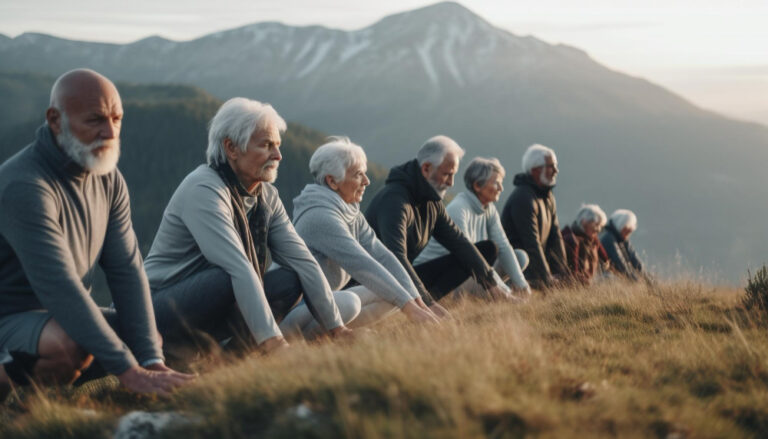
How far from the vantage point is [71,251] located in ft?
12.0

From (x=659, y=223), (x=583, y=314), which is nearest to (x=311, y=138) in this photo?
(x=659, y=223)

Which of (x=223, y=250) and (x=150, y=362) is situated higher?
(x=223, y=250)

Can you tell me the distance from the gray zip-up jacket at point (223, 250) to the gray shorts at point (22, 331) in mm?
1005

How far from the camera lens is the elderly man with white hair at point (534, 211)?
8.84m

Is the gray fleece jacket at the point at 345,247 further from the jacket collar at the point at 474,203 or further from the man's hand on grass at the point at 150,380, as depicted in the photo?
the jacket collar at the point at 474,203

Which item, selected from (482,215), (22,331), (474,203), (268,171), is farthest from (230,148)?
(482,215)

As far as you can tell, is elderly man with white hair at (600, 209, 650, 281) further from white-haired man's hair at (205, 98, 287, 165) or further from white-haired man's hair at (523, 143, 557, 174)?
white-haired man's hair at (205, 98, 287, 165)

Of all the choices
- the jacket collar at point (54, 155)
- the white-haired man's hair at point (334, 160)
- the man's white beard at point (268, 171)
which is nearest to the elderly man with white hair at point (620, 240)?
the white-haired man's hair at point (334, 160)

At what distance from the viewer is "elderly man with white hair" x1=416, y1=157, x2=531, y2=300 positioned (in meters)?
8.03

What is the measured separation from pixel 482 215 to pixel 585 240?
118 inches

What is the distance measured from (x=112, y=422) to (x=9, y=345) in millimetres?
688

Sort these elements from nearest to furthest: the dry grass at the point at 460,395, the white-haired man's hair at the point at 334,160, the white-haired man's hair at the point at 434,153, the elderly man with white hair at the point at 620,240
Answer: the dry grass at the point at 460,395, the white-haired man's hair at the point at 334,160, the white-haired man's hair at the point at 434,153, the elderly man with white hair at the point at 620,240

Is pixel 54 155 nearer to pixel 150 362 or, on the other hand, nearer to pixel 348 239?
pixel 150 362

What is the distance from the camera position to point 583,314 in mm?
5977
